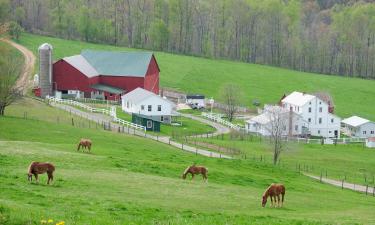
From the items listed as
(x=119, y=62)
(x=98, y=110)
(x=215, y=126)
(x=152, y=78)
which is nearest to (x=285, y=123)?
(x=215, y=126)

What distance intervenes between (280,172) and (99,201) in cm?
2259

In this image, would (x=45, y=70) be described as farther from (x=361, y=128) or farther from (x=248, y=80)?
(x=361, y=128)

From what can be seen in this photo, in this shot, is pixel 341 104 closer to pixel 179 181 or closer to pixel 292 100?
pixel 292 100

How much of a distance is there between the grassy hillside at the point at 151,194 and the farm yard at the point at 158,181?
5cm

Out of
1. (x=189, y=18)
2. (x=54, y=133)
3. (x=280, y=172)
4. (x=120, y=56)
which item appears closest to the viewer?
(x=280, y=172)

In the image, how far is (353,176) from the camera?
54688 mm

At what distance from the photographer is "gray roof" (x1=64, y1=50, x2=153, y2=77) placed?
96794 mm

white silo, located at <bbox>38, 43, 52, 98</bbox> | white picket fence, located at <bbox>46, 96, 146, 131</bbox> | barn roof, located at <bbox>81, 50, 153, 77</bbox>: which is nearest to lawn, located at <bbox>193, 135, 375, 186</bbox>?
white picket fence, located at <bbox>46, 96, 146, 131</bbox>

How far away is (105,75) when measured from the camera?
3856 inches

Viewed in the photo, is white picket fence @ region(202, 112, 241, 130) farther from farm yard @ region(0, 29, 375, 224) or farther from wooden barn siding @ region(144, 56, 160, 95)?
wooden barn siding @ region(144, 56, 160, 95)

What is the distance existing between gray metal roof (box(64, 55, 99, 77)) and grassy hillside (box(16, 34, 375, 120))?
17.5 meters

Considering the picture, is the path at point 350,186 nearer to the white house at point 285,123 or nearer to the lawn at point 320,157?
the lawn at point 320,157

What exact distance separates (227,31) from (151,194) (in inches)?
4940

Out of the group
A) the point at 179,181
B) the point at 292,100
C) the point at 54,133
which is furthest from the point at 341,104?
the point at 179,181
